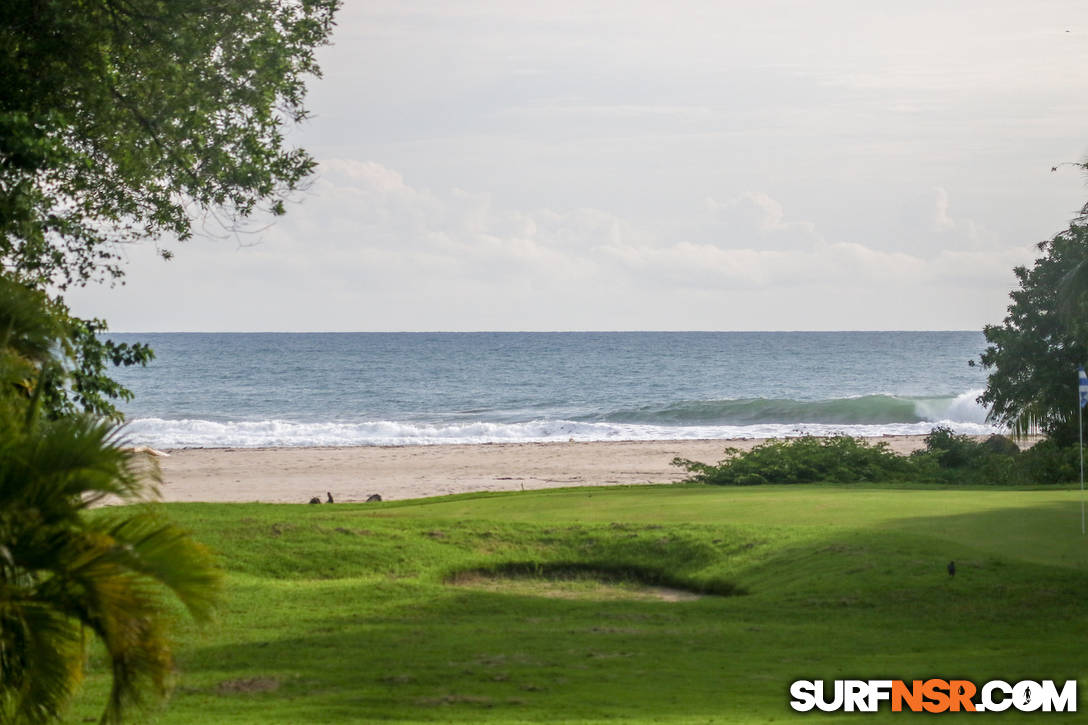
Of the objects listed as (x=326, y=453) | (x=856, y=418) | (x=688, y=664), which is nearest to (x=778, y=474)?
(x=688, y=664)

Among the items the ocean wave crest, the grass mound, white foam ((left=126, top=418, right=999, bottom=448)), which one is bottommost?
the grass mound

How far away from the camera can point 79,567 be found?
5027mm

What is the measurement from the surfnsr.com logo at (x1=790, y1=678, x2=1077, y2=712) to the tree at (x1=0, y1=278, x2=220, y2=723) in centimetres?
431

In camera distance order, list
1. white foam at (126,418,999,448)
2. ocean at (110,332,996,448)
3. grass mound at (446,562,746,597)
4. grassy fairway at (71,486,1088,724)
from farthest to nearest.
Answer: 1. ocean at (110,332,996,448)
2. white foam at (126,418,999,448)
3. grass mound at (446,562,746,597)
4. grassy fairway at (71,486,1088,724)

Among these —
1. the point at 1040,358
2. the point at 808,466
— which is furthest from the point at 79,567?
the point at 1040,358

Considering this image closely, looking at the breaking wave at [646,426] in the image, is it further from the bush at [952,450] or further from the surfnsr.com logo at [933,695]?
the surfnsr.com logo at [933,695]

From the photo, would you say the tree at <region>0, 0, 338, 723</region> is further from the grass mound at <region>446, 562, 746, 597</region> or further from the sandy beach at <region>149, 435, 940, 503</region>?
the sandy beach at <region>149, 435, 940, 503</region>

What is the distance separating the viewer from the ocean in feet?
167

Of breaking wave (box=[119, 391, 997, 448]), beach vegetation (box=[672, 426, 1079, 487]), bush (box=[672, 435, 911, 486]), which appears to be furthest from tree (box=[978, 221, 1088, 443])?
breaking wave (box=[119, 391, 997, 448])

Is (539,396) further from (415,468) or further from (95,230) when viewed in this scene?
(95,230)

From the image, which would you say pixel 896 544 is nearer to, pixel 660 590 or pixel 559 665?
pixel 660 590

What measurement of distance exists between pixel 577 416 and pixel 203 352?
72199 millimetres

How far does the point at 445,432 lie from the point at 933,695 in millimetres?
43932

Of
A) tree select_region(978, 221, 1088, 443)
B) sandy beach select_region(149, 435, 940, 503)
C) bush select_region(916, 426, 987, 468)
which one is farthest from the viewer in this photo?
sandy beach select_region(149, 435, 940, 503)
